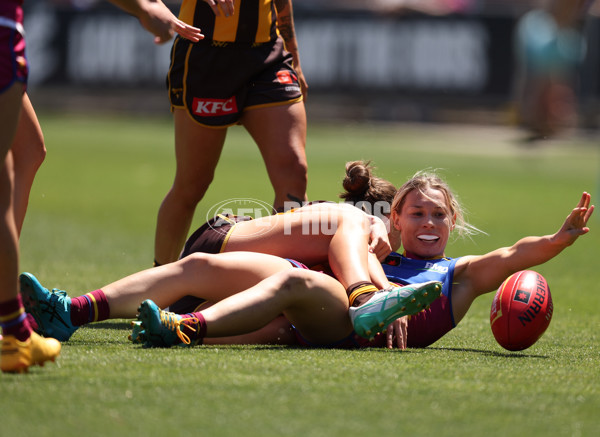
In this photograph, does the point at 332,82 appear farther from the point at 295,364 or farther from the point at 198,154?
the point at 295,364

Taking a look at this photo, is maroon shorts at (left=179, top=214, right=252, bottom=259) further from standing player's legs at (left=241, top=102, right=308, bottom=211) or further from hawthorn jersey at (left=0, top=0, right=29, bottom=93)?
hawthorn jersey at (left=0, top=0, right=29, bottom=93)

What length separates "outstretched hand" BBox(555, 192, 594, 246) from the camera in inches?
157

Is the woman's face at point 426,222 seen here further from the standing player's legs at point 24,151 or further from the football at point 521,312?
the standing player's legs at point 24,151

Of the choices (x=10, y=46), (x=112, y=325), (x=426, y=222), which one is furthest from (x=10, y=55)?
(x=426, y=222)

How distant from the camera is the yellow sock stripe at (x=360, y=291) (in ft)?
12.6

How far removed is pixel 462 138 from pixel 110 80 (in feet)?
30.3

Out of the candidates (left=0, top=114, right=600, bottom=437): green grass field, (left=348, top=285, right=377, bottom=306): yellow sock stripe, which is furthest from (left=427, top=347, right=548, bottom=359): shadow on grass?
(left=348, top=285, right=377, bottom=306): yellow sock stripe

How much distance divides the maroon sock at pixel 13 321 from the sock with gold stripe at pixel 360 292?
4.19 feet

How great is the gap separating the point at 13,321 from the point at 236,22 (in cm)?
254

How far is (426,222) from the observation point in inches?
171

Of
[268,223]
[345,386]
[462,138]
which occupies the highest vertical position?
[268,223]

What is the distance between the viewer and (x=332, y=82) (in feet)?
82.1

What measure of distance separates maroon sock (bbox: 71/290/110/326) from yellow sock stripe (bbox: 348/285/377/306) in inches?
38.2

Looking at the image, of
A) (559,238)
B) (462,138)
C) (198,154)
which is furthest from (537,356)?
(462,138)
